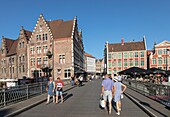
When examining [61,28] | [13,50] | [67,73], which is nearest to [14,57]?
[13,50]

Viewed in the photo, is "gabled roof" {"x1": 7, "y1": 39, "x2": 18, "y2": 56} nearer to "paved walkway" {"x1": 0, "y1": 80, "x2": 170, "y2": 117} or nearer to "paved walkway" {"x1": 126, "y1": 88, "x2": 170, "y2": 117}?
"paved walkway" {"x1": 0, "y1": 80, "x2": 170, "y2": 117}

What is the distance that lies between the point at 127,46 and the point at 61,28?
114 ft

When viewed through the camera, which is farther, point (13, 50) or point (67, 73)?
point (13, 50)

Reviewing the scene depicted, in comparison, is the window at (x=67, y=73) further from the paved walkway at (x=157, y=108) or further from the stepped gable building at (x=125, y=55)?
the stepped gable building at (x=125, y=55)

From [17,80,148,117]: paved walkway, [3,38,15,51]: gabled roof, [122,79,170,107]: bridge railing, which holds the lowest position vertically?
[17,80,148,117]: paved walkway

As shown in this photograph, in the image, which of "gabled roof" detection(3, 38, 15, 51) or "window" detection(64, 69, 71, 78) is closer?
"window" detection(64, 69, 71, 78)

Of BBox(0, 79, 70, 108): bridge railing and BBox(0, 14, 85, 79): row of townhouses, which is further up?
BBox(0, 14, 85, 79): row of townhouses

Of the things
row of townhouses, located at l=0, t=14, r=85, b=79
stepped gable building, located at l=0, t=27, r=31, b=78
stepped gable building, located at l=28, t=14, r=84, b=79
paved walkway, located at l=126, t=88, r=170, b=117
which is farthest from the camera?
stepped gable building, located at l=0, t=27, r=31, b=78

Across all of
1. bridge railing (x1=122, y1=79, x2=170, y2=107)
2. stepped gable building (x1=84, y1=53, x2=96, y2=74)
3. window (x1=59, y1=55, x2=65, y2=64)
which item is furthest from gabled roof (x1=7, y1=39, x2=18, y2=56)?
stepped gable building (x1=84, y1=53, x2=96, y2=74)

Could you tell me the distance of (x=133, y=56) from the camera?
6456 centimetres

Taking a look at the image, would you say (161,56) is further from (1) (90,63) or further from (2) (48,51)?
(1) (90,63)

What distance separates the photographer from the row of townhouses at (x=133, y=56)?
57.7 m

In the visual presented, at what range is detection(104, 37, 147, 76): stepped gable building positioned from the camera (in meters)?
63.2

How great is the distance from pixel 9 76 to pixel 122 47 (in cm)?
4364
